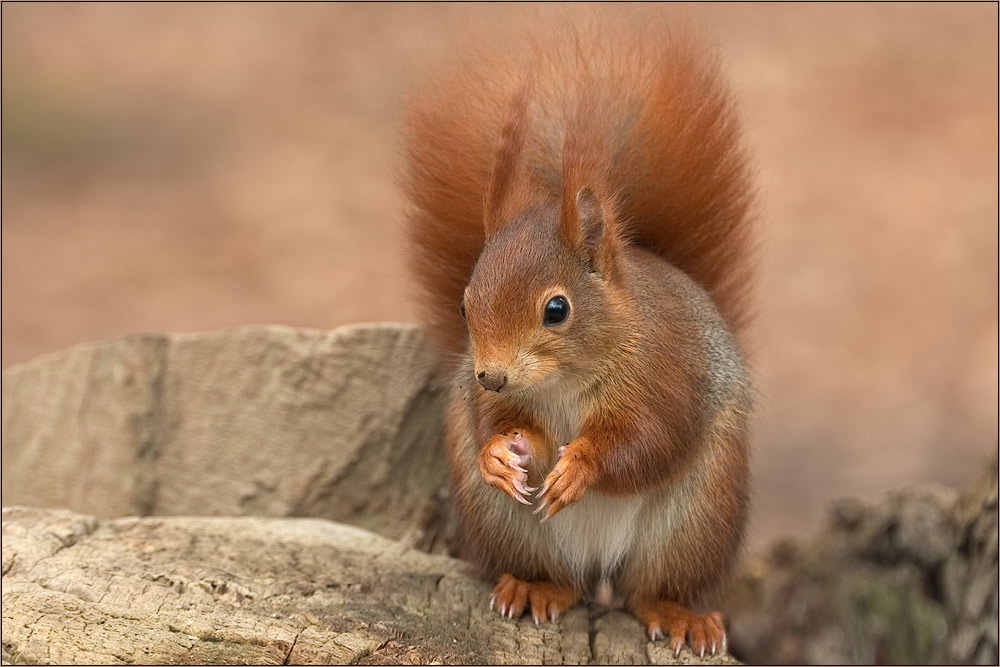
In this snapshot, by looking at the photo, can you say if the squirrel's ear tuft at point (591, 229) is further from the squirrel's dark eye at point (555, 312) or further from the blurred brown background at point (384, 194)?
the blurred brown background at point (384, 194)

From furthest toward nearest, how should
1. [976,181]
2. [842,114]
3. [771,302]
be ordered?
[842,114] < [976,181] < [771,302]

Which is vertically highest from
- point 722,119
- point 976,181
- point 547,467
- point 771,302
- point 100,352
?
point 976,181

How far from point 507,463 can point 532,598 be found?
318 millimetres

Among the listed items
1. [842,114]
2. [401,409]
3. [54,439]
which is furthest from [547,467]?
[842,114]

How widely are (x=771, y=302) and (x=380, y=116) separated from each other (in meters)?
2.21

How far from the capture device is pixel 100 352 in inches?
95.4

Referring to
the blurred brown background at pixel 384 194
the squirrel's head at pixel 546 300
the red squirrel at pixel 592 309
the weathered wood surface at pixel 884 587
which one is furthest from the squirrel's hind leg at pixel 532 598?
the blurred brown background at pixel 384 194

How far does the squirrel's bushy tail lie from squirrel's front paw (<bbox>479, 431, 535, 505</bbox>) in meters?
0.34

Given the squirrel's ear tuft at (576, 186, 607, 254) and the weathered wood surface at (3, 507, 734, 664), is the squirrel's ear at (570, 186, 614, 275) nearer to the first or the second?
the squirrel's ear tuft at (576, 186, 607, 254)

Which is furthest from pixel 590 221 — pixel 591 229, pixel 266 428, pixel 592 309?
pixel 266 428

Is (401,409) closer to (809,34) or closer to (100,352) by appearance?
(100,352)

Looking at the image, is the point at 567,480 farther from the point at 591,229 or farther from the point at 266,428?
the point at 266,428

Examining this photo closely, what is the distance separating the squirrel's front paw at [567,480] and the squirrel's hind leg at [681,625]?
1.12ft

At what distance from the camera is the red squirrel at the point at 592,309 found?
1750mm
